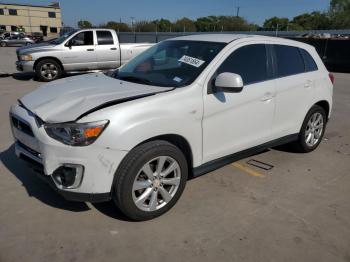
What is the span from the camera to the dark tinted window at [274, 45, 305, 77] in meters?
4.41

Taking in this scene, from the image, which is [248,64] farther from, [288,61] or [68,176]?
[68,176]

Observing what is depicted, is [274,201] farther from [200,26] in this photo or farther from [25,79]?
[200,26]

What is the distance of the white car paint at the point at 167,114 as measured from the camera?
2.90 meters

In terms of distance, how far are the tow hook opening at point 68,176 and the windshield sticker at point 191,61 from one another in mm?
1628

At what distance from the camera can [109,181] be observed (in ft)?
9.70

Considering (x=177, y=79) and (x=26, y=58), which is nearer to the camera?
(x=177, y=79)

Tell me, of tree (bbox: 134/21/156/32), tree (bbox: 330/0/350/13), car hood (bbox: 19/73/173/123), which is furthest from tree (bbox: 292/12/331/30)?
car hood (bbox: 19/73/173/123)

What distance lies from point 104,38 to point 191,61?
8794mm

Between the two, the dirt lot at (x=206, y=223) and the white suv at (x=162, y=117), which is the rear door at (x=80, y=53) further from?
the white suv at (x=162, y=117)

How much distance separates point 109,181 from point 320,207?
2.22 meters

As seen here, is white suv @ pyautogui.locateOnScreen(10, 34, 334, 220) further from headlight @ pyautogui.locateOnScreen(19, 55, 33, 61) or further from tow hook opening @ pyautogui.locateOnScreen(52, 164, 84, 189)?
headlight @ pyautogui.locateOnScreen(19, 55, 33, 61)

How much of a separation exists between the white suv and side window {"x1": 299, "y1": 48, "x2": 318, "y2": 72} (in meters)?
0.05

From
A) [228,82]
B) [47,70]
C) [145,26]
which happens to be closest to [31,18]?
[145,26]

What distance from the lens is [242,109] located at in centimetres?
383
